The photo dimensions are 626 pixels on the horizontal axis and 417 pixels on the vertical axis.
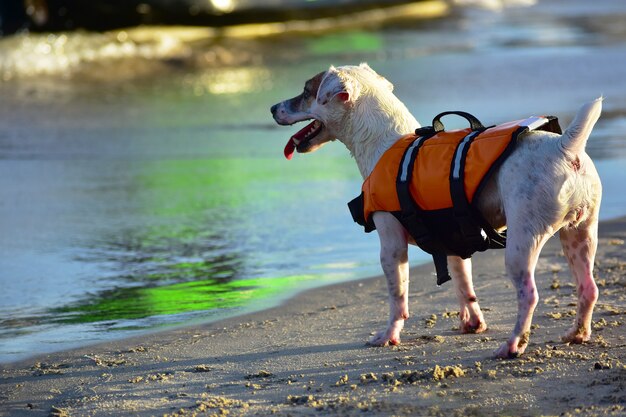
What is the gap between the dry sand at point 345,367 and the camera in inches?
184

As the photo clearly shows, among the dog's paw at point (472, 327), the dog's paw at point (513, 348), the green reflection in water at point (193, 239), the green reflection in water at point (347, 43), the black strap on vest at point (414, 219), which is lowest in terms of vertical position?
the dog's paw at point (472, 327)

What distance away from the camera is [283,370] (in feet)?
17.4

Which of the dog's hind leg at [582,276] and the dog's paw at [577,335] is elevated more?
the dog's hind leg at [582,276]

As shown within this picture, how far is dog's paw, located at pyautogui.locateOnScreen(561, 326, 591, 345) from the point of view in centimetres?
550

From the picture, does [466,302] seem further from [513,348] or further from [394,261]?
[513,348]

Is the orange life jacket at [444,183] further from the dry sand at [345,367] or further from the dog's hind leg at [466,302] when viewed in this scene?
the dry sand at [345,367]

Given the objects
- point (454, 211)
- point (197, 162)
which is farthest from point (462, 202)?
point (197, 162)

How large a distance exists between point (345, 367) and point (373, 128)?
1420mm

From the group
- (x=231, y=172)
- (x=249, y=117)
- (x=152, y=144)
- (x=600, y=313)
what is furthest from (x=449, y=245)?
(x=249, y=117)

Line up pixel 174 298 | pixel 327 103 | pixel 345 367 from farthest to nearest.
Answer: pixel 174 298
pixel 327 103
pixel 345 367

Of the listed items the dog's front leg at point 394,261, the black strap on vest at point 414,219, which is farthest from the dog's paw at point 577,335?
the dog's front leg at point 394,261

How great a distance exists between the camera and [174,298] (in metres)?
6.93

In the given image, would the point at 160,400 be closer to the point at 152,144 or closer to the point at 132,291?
the point at 132,291

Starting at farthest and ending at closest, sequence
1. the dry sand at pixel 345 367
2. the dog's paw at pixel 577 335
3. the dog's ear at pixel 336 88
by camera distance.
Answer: the dog's ear at pixel 336 88, the dog's paw at pixel 577 335, the dry sand at pixel 345 367
